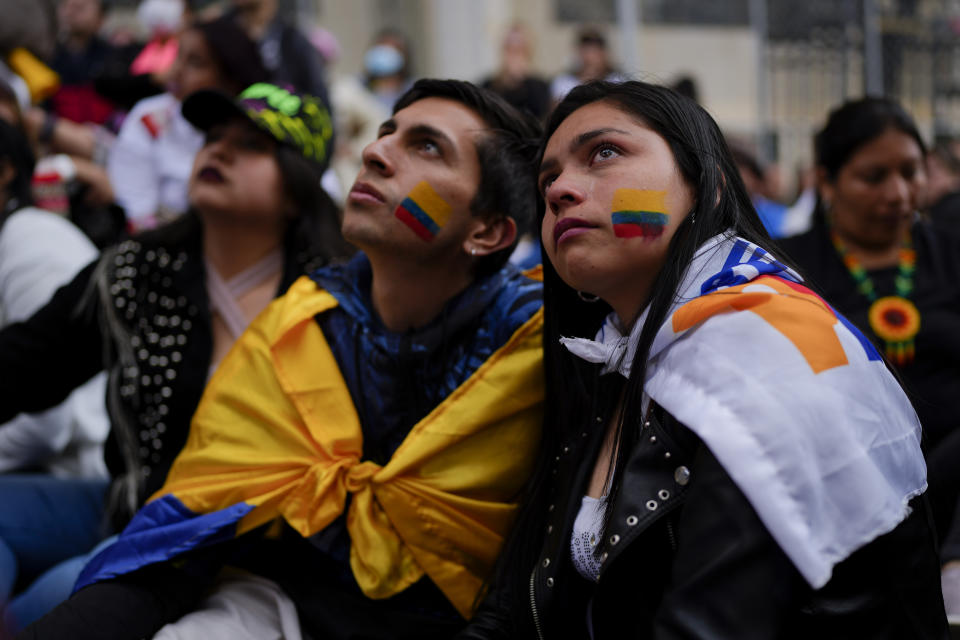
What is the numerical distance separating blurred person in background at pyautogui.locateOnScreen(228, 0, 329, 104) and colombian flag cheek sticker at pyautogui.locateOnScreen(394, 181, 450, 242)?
10.3ft

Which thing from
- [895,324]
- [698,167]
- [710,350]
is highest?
[698,167]

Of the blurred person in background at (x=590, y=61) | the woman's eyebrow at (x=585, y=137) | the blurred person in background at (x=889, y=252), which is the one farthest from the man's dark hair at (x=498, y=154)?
the blurred person in background at (x=590, y=61)

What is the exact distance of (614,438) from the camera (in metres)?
2.01

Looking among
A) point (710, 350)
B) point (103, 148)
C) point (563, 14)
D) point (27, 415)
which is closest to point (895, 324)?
point (710, 350)

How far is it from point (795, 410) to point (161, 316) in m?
1.92

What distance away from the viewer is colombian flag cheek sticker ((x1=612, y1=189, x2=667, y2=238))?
75.2 inches

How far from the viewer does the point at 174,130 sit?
471 centimetres

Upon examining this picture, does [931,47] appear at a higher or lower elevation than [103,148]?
lower

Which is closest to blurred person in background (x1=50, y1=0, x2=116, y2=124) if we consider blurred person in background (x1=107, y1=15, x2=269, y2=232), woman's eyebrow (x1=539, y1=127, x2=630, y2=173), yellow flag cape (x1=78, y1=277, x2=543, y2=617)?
blurred person in background (x1=107, y1=15, x2=269, y2=232)

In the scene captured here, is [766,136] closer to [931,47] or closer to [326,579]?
[931,47]

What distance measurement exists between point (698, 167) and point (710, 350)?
0.45 m

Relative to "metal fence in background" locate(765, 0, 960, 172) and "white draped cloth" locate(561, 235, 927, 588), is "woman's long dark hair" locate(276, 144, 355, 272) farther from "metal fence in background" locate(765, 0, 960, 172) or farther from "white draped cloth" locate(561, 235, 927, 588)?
"metal fence in background" locate(765, 0, 960, 172)

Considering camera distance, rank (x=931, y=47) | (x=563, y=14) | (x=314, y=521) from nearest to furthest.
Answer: (x=314, y=521) < (x=931, y=47) < (x=563, y=14)

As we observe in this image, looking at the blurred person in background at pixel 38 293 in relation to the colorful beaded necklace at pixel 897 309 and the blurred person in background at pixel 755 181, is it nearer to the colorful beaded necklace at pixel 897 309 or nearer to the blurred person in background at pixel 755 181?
the colorful beaded necklace at pixel 897 309
